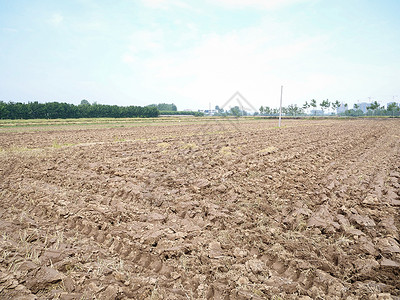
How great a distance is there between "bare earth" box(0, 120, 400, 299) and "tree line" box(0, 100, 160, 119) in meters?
59.9

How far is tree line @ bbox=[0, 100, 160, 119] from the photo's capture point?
5338cm

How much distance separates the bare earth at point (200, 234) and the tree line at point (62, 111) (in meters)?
59.9

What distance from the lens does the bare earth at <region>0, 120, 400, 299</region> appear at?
281cm

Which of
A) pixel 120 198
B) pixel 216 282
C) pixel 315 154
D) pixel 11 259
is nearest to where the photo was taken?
pixel 216 282

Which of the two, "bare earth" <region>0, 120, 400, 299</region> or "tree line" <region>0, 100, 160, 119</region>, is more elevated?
"tree line" <region>0, 100, 160, 119</region>

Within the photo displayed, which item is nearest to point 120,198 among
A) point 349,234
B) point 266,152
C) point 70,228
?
point 70,228

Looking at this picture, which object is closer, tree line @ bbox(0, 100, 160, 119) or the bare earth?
the bare earth

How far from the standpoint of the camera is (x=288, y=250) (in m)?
3.55

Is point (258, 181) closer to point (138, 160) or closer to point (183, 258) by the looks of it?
point (183, 258)

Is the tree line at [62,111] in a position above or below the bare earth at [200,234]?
above

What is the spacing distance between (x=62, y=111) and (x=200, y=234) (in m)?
69.7

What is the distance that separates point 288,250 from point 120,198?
3986 millimetres

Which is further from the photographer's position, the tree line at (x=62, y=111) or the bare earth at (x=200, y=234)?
the tree line at (x=62, y=111)

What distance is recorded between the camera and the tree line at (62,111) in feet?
175
